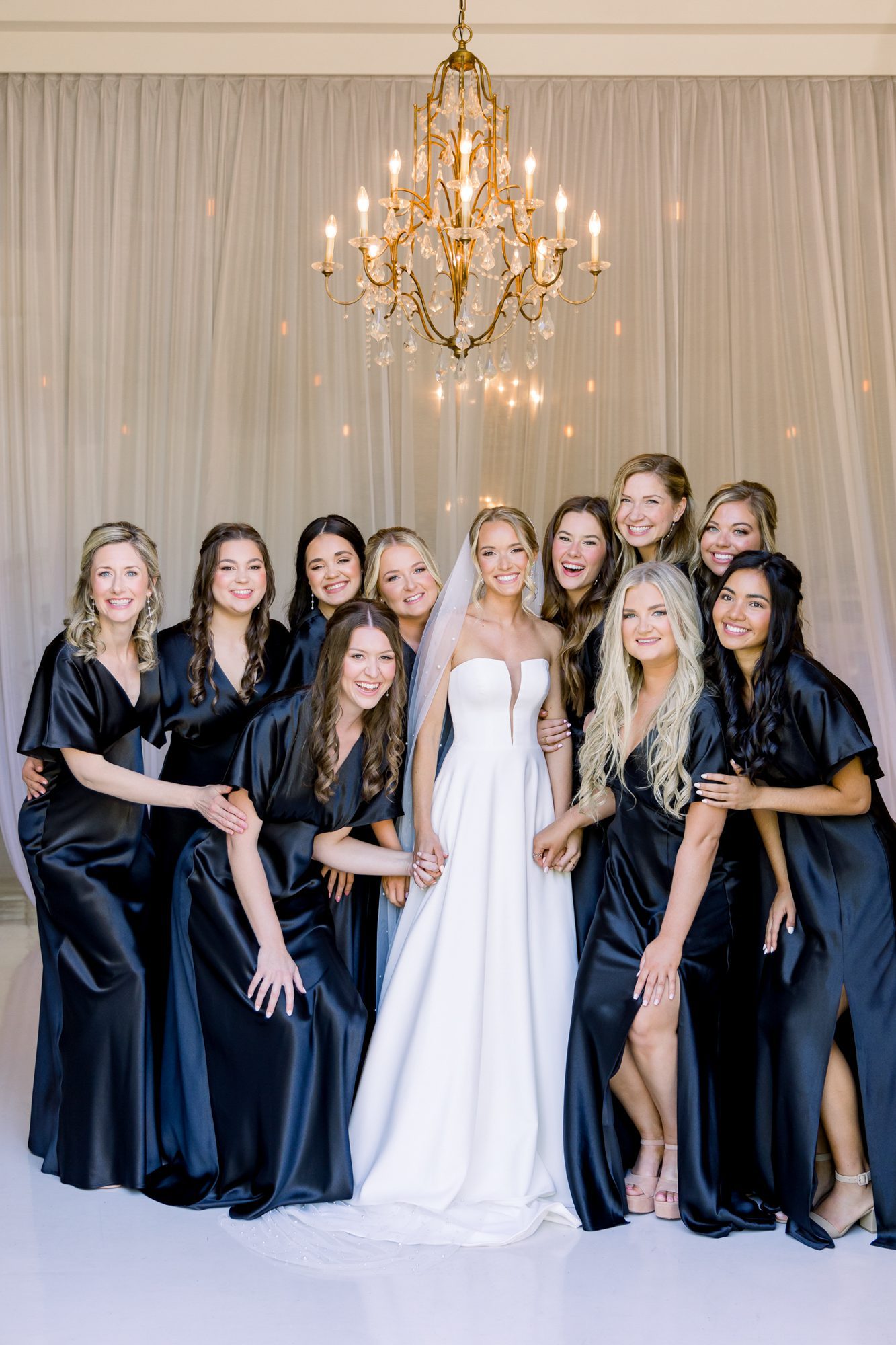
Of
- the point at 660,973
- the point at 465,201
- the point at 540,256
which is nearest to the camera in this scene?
the point at 660,973

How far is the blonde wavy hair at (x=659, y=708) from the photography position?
10.1 ft

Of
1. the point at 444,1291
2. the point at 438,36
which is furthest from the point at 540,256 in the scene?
the point at 444,1291

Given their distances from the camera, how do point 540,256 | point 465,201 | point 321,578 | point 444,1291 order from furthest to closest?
1. point 540,256
2. point 465,201
3. point 321,578
4. point 444,1291

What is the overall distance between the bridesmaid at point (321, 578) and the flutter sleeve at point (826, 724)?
1.57 m

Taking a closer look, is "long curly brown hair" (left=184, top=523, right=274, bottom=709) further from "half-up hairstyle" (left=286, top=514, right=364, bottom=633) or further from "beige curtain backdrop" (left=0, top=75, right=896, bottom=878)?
"beige curtain backdrop" (left=0, top=75, right=896, bottom=878)

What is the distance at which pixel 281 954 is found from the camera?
3.21 metres

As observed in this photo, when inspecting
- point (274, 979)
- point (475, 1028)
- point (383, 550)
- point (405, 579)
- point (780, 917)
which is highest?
point (383, 550)

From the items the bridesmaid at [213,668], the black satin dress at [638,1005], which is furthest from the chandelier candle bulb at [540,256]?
the black satin dress at [638,1005]

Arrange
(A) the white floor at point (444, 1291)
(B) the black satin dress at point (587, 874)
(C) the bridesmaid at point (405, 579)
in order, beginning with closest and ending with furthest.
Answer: (A) the white floor at point (444, 1291) < (B) the black satin dress at point (587, 874) < (C) the bridesmaid at point (405, 579)

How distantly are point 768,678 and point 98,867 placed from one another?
6.20ft

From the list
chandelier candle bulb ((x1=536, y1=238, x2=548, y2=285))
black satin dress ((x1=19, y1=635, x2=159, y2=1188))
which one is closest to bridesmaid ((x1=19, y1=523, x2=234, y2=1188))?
black satin dress ((x1=19, y1=635, x2=159, y2=1188))

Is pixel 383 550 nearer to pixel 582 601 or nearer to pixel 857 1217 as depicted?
pixel 582 601

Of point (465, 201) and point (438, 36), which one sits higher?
point (438, 36)

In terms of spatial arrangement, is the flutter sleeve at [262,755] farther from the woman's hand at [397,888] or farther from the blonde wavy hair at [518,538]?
→ the blonde wavy hair at [518,538]
